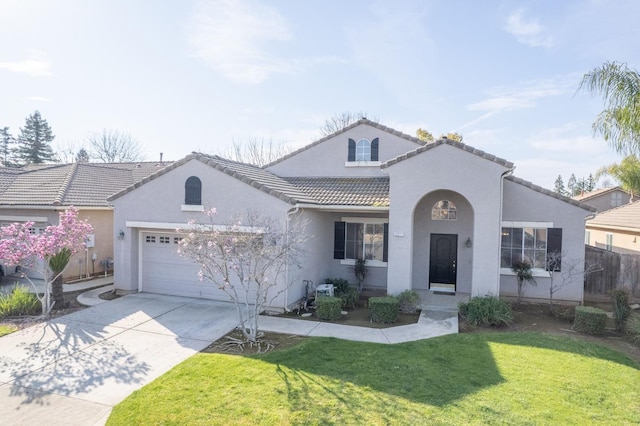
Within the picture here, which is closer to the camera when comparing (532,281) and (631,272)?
(532,281)

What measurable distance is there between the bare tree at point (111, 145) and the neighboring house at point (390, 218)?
43100mm

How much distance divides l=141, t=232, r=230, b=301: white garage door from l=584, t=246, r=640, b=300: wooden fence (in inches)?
609

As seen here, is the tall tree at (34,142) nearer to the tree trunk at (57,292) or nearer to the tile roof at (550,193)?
the tree trunk at (57,292)

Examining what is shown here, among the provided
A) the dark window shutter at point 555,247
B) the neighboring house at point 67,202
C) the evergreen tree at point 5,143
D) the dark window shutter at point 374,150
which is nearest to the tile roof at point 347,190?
the dark window shutter at point 374,150

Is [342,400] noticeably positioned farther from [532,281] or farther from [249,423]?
[532,281]

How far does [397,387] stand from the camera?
7426 millimetres

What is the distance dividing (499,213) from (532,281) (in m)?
3.54

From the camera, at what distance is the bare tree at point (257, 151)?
42.1 m

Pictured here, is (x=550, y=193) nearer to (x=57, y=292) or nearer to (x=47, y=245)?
(x=47, y=245)

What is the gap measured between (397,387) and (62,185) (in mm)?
19613

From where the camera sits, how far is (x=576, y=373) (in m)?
8.23

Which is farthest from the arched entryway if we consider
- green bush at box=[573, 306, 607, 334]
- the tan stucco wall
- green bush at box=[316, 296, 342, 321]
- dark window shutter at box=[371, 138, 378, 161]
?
the tan stucco wall

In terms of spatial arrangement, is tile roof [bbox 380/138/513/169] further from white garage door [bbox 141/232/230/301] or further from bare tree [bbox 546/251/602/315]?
white garage door [bbox 141/232/230/301]

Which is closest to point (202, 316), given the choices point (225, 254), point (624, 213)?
point (225, 254)
